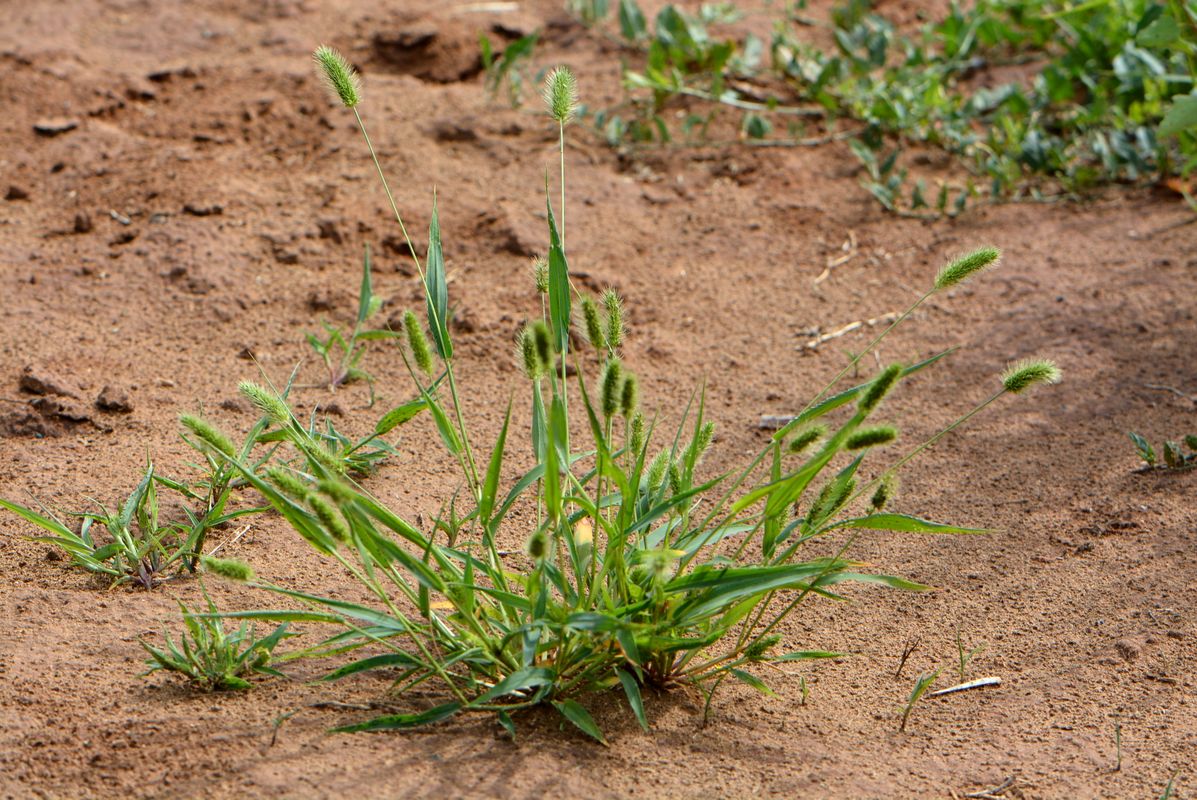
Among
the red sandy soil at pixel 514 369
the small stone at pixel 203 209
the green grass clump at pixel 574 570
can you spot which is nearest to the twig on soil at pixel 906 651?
the red sandy soil at pixel 514 369

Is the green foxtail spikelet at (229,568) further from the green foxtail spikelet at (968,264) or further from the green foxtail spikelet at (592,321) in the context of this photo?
the green foxtail spikelet at (968,264)

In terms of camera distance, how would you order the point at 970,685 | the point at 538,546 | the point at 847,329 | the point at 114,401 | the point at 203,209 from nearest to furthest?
the point at 538,546 → the point at 970,685 → the point at 114,401 → the point at 847,329 → the point at 203,209

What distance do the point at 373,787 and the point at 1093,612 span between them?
1.38 meters

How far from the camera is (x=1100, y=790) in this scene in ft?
6.12

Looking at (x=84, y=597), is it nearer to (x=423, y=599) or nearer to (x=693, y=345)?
(x=423, y=599)

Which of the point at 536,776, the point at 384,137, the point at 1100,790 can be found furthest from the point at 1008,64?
the point at 536,776

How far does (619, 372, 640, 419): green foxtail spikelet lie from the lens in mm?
1774

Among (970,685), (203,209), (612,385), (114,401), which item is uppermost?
(612,385)

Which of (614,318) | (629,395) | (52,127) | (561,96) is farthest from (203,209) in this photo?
(629,395)

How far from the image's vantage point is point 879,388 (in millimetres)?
1760

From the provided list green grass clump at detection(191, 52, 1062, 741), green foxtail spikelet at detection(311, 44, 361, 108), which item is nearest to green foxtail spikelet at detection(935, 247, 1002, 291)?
green grass clump at detection(191, 52, 1062, 741)

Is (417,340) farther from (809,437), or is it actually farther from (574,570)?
(809,437)

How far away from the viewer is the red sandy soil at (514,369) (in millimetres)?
1869

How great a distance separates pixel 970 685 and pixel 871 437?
656 millimetres
